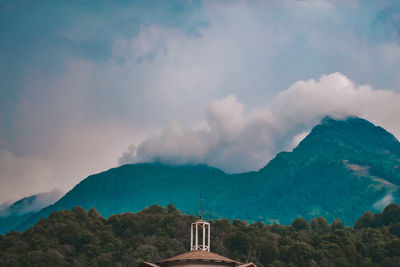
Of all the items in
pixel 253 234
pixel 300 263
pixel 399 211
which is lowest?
pixel 300 263

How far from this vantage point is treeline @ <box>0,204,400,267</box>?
99938 mm

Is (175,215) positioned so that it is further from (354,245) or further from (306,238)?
(354,245)

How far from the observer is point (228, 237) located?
387 ft

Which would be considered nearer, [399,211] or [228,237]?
[228,237]

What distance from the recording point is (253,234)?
117 meters

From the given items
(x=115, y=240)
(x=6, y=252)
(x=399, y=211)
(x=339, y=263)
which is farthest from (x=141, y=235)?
(x=399, y=211)

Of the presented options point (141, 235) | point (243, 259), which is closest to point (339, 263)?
point (243, 259)

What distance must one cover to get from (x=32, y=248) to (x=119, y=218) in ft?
84.9

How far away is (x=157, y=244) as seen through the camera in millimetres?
112750

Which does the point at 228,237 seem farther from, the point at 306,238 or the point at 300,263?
the point at 300,263

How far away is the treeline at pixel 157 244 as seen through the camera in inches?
3935

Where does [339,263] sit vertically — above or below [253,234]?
below

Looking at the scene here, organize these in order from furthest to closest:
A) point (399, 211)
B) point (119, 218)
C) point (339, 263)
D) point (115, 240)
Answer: point (399, 211)
point (119, 218)
point (115, 240)
point (339, 263)

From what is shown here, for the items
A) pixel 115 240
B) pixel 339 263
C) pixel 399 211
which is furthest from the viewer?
pixel 399 211
